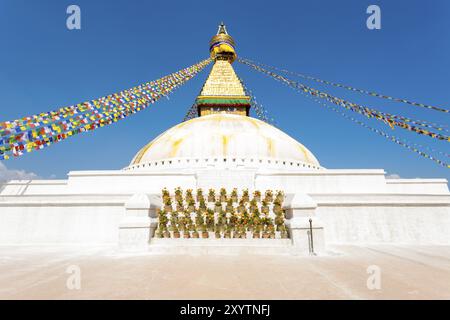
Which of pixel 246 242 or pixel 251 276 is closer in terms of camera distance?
pixel 251 276

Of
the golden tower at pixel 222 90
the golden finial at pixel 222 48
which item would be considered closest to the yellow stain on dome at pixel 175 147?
the golden tower at pixel 222 90

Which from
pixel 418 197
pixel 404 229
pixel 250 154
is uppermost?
pixel 250 154

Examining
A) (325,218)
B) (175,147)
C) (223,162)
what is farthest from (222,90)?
(325,218)

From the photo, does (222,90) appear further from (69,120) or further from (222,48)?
(69,120)

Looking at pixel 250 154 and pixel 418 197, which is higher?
pixel 250 154

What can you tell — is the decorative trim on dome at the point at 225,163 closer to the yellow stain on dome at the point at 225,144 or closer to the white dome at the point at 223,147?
the white dome at the point at 223,147

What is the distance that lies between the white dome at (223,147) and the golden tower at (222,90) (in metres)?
5.76

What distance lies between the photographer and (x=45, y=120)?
10.6 m

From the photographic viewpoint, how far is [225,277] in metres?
4.57

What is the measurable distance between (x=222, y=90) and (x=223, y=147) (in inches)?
427
